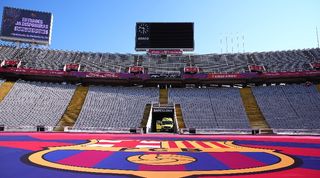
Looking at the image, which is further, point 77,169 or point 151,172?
point 77,169

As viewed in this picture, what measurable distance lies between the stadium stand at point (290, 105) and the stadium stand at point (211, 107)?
4074 millimetres

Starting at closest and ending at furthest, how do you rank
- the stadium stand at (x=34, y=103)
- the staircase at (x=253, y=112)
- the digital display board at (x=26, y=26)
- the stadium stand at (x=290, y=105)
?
the stadium stand at (x=290, y=105), the stadium stand at (x=34, y=103), the staircase at (x=253, y=112), the digital display board at (x=26, y=26)

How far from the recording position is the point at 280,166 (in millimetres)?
11258

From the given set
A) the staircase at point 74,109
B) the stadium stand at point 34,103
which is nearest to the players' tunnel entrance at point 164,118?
the staircase at point 74,109

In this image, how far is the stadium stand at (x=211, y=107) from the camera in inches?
1907

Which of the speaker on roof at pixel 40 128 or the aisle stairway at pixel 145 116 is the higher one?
the aisle stairway at pixel 145 116

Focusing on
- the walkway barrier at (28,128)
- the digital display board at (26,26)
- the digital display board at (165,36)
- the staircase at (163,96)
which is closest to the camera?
the walkway barrier at (28,128)

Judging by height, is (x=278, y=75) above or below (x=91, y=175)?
above

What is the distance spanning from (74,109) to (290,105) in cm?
3702

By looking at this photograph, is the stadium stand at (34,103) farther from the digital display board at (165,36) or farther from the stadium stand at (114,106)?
the digital display board at (165,36)

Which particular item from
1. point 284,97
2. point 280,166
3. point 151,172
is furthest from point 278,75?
point 151,172

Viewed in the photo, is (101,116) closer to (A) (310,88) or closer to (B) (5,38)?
(B) (5,38)

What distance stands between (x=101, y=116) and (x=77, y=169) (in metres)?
40.7

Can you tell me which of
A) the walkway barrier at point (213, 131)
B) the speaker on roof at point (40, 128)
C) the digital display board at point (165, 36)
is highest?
the digital display board at point (165, 36)
